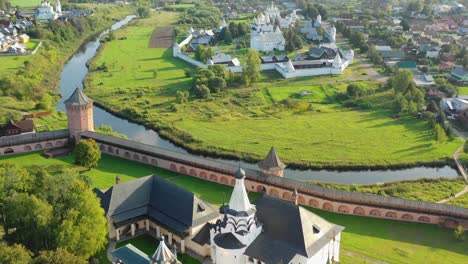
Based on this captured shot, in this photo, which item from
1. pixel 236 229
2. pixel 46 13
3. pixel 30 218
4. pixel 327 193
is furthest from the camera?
pixel 46 13

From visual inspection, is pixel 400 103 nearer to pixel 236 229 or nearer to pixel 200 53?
pixel 200 53

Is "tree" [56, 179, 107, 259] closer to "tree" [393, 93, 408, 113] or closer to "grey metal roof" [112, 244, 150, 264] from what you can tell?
"grey metal roof" [112, 244, 150, 264]

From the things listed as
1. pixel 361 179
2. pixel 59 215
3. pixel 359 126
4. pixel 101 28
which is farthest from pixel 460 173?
pixel 101 28

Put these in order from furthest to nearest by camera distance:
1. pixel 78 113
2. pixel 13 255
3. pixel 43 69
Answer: pixel 43 69 < pixel 78 113 < pixel 13 255

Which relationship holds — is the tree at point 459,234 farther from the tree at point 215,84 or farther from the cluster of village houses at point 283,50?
the cluster of village houses at point 283,50

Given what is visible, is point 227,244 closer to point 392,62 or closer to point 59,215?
point 59,215

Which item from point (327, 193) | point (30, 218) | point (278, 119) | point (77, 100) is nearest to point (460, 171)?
point (327, 193)
